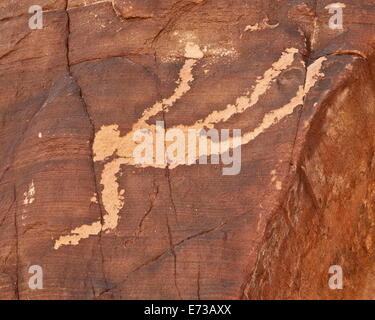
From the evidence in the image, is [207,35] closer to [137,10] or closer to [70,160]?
[137,10]

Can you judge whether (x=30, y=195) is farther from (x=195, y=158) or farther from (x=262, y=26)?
(x=262, y=26)

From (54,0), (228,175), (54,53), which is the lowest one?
(228,175)

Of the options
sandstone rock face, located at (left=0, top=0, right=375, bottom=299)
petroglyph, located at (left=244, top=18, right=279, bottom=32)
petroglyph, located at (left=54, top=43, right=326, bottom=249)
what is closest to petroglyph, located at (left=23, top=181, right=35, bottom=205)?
sandstone rock face, located at (left=0, top=0, right=375, bottom=299)

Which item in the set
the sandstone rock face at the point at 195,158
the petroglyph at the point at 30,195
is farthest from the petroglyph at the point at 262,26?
the petroglyph at the point at 30,195

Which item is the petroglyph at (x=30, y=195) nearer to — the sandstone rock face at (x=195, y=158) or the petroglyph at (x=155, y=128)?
the sandstone rock face at (x=195, y=158)

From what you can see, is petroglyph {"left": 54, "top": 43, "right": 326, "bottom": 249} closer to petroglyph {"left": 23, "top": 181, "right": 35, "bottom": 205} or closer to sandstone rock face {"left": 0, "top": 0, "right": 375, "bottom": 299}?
sandstone rock face {"left": 0, "top": 0, "right": 375, "bottom": 299}

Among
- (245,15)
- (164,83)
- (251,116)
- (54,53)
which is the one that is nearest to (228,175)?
(251,116)

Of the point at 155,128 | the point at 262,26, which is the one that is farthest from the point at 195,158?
the point at 262,26
